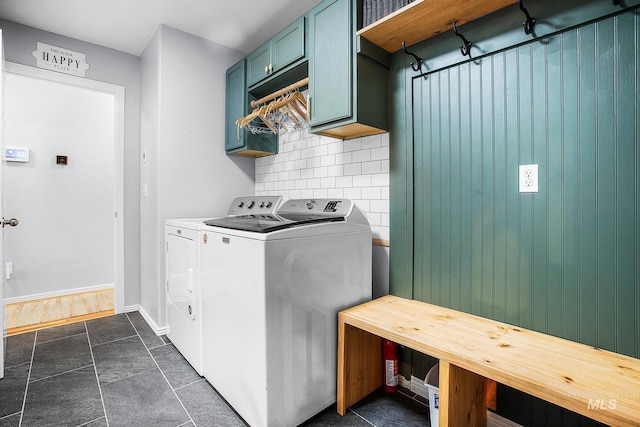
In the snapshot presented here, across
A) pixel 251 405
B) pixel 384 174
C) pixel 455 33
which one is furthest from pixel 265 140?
pixel 251 405

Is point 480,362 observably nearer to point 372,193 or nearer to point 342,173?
point 372,193

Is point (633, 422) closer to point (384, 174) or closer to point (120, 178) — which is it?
point (384, 174)

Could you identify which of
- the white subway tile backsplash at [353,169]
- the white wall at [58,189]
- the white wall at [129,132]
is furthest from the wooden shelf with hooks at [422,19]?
the white wall at [58,189]

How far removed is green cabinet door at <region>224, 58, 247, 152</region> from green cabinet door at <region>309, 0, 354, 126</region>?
0.97 meters

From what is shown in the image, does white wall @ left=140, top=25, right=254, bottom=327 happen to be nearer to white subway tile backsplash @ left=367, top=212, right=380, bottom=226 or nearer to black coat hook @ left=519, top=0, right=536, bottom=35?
white subway tile backsplash @ left=367, top=212, right=380, bottom=226

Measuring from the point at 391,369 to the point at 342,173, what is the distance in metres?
1.30

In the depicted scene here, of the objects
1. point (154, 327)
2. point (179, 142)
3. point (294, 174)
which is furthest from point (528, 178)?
point (154, 327)

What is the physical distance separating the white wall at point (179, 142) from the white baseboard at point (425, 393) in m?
2.00

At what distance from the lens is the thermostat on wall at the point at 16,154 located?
10.8 ft

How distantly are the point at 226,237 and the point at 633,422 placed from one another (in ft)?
5.27

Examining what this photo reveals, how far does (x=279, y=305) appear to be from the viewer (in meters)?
1.44

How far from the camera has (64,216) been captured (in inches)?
145

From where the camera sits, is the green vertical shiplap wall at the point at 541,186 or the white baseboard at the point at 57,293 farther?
the white baseboard at the point at 57,293

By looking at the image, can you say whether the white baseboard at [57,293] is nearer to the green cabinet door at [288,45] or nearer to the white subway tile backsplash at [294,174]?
the white subway tile backsplash at [294,174]
